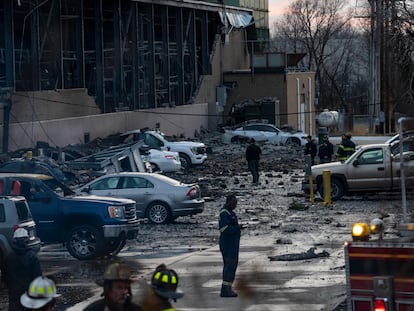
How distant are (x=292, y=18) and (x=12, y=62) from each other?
5440 centimetres

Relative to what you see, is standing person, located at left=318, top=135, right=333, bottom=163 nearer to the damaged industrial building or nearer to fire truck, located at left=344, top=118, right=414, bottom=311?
the damaged industrial building

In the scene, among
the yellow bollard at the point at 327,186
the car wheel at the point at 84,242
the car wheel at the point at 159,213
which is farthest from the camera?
the yellow bollard at the point at 327,186

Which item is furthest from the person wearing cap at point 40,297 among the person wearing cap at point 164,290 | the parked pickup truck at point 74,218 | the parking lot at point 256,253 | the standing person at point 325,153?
the standing person at point 325,153

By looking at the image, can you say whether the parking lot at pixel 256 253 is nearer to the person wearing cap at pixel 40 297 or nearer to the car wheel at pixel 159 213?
the car wheel at pixel 159 213

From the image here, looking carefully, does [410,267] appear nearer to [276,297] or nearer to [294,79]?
[276,297]

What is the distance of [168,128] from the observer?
54.7 meters

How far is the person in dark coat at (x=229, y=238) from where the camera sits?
14.4 metres

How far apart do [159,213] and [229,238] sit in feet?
35.9

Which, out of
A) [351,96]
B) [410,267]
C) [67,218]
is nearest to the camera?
[410,267]

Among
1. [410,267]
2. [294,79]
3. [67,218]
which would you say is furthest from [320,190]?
[294,79]

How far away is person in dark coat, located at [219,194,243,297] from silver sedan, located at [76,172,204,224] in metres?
10.4

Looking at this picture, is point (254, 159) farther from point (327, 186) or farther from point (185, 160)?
point (185, 160)

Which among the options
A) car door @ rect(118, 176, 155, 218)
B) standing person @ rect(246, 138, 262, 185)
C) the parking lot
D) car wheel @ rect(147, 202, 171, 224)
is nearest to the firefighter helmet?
the parking lot

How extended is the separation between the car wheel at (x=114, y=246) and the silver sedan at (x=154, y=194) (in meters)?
4.25
